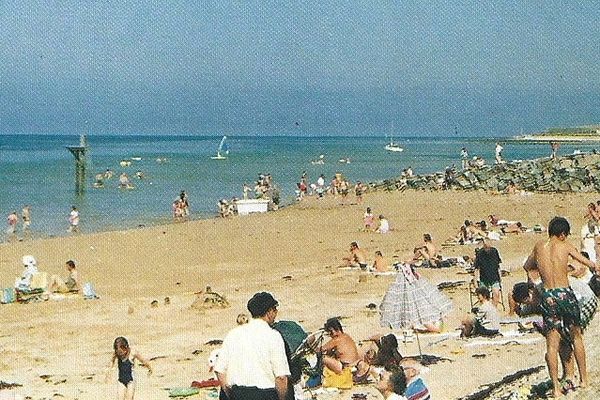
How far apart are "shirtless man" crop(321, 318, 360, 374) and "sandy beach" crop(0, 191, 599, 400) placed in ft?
1.13

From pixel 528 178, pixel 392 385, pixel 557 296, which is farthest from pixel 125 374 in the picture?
pixel 528 178

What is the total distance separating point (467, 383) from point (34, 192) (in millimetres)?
46602

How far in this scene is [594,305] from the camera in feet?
24.1

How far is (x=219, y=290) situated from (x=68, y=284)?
123 inches

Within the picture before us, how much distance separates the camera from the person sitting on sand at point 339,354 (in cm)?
927

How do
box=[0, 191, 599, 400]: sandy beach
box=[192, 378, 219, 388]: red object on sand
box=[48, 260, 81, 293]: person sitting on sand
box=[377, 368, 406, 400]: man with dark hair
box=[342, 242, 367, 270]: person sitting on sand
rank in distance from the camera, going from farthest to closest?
box=[342, 242, 367, 270]: person sitting on sand, box=[48, 260, 81, 293]: person sitting on sand, box=[0, 191, 599, 400]: sandy beach, box=[192, 378, 219, 388]: red object on sand, box=[377, 368, 406, 400]: man with dark hair

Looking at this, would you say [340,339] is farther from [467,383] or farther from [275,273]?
[275,273]

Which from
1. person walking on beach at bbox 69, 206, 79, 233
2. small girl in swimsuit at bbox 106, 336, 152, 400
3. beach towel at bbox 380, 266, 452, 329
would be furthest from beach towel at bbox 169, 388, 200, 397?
person walking on beach at bbox 69, 206, 79, 233

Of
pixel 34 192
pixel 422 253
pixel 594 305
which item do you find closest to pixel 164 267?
pixel 422 253

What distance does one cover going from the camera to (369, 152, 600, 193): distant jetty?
1502 inches

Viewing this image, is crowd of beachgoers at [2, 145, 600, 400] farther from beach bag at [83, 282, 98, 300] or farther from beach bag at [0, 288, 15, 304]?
beach bag at [83, 282, 98, 300]

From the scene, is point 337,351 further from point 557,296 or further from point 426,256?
point 426,256

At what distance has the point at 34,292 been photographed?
17.0 metres

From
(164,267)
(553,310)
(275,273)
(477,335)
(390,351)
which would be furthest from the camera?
(164,267)
